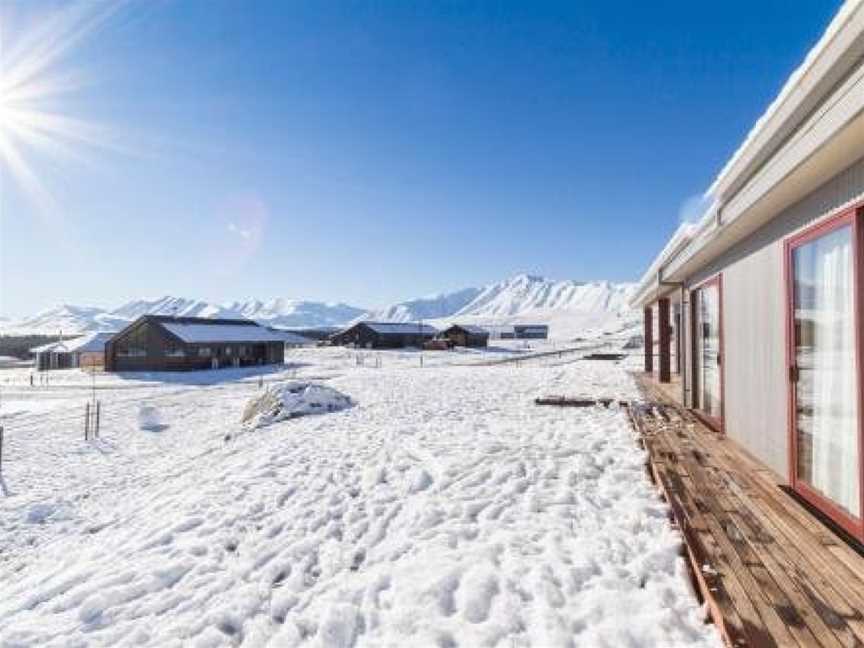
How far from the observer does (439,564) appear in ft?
15.8

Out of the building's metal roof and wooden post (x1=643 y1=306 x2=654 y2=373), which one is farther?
the building's metal roof

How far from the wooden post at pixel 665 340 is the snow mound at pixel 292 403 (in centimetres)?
1033

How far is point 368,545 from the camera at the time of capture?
5457 mm

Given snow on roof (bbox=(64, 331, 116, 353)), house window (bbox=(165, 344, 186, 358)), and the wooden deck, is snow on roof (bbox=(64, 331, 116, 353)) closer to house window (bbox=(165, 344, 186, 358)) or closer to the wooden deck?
house window (bbox=(165, 344, 186, 358))

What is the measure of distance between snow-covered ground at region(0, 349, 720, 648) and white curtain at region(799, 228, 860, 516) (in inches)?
59.4

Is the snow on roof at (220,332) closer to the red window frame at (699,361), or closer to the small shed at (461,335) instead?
the small shed at (461,335)

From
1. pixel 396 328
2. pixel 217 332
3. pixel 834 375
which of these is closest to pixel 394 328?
pixel 396 328

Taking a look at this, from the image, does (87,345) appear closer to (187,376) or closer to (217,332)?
(217,332)

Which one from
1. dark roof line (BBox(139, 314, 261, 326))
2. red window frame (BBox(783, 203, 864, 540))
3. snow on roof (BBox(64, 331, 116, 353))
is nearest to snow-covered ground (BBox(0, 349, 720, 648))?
red window frame (BBox(783, 203, 864, 540))

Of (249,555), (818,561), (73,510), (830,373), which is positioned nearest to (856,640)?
(818,561)

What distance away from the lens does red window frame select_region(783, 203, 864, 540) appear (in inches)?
169

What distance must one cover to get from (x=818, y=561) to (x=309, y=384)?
1385 centimetres

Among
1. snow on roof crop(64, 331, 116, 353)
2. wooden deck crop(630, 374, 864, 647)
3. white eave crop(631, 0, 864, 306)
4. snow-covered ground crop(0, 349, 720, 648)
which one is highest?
white eave crop(631, 0, 864, 306)

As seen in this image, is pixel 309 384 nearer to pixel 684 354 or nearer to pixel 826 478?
pixel 684 354
